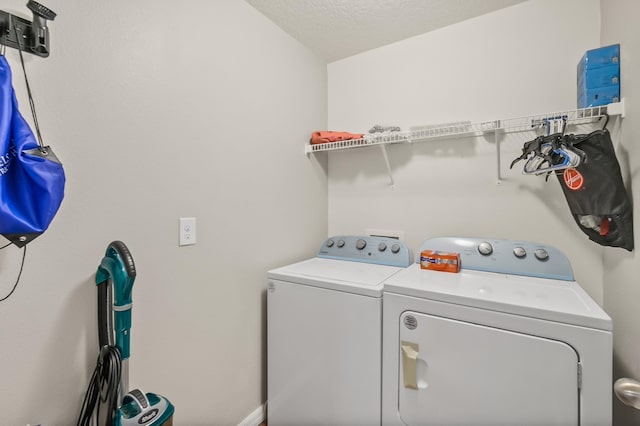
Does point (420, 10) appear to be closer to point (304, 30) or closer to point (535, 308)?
point (304, 30)

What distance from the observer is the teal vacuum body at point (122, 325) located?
871 millimetres

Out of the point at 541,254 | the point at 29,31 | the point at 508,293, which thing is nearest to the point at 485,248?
the point at 541,254

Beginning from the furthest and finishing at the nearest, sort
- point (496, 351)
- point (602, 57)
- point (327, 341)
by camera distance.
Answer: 1. point (327, 341)
2. point (602, 57)
3. point (496, 351)

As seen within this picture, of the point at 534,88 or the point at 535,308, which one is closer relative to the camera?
the point at 535,308

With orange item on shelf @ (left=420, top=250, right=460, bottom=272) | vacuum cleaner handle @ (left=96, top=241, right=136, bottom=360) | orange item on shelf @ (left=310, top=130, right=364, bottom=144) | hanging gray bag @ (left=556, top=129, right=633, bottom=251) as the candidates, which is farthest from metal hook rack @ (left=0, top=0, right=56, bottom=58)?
hanging gray bag @ (left=556, top=129, right=633, bottom=251)

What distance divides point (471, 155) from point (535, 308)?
104 cm

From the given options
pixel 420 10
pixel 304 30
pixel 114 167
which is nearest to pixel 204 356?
pixel 114 167

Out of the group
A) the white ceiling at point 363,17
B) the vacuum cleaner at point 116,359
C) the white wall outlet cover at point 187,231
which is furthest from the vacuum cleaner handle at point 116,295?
the white ceiling at point 363,17

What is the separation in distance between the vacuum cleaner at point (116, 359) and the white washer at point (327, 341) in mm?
661

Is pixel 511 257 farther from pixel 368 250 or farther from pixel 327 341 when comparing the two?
pixel 327 341

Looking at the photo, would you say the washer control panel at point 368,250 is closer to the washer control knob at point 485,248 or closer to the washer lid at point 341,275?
the washer lid at point 341,275

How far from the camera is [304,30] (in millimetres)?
1857

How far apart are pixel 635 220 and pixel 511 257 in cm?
48

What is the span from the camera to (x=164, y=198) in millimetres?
1211
